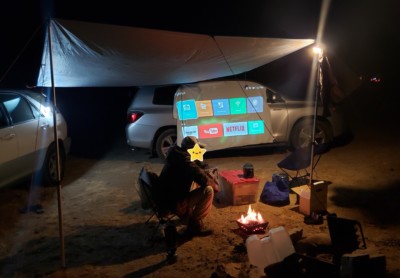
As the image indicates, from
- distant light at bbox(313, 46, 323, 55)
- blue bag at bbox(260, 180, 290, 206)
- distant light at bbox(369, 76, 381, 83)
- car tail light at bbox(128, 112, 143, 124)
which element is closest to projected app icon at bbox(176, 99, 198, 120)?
→ car tail light at bbox(128, 112, 143, 124)

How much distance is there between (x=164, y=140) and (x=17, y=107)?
128 inches

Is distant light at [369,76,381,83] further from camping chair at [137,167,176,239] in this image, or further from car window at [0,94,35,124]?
camping chair at [137,167,176,239]

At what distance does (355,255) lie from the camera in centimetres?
363

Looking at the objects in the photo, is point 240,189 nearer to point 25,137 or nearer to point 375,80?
point 25,137

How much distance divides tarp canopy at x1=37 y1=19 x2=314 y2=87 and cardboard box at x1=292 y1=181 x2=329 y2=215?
1.99 meters

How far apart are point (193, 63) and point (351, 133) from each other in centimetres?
750

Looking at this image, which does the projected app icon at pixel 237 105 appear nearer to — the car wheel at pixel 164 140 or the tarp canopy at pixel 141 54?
the car wheel at pixel 164 140

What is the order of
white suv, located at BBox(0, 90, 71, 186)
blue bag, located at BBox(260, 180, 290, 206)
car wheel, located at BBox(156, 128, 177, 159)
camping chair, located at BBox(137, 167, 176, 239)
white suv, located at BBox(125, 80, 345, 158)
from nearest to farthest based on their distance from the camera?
camping chair, located at BBox(137, 167, 176, 239) → white suv, located at BBox(0, 90, 71, 186) → blue bag, located at BBox(260, 180, 290, 206) → white suv, located at BBox(125, 80, 345, 158) → car wheel, located at BBox(156, 128, 177, 159)

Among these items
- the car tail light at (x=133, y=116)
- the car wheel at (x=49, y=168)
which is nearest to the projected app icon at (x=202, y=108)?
the car tail light at (x=133, y=116)

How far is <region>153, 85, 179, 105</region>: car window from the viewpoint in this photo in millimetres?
8922

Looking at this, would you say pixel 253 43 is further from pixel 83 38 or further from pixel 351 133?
pixel 351 133

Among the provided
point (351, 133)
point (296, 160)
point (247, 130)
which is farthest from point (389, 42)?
point (296, 160)

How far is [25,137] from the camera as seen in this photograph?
663 cm

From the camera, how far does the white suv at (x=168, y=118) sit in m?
8.84
